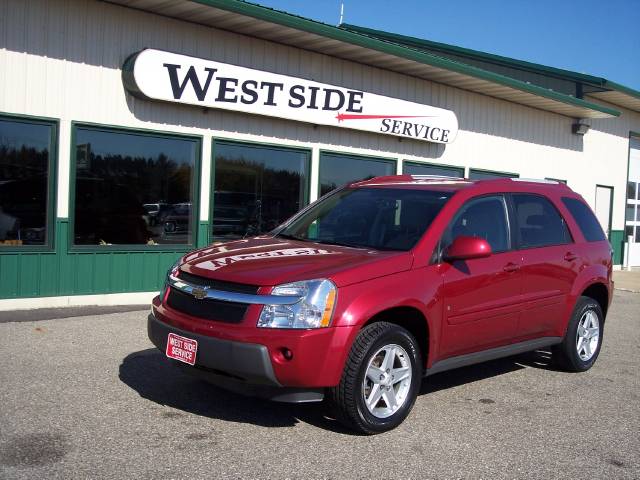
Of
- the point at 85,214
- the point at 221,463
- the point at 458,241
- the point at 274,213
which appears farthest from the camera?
the point at 274,213

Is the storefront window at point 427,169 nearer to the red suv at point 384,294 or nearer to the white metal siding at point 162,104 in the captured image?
the white metal siding at point 162,104

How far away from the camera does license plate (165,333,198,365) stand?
15.8ft

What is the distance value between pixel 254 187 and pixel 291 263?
6.14 metres

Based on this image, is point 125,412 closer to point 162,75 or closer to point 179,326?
point 179,326

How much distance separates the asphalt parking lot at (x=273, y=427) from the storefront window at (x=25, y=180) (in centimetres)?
213

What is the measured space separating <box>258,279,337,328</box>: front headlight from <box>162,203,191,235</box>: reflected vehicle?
19.1ft

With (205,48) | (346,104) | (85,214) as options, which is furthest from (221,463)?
(346,104)

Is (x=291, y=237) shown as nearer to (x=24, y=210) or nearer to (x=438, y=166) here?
(x=24, y=210)

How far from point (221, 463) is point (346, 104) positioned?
8.35 m

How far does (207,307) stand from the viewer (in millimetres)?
4910

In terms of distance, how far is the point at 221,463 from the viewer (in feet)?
14.1

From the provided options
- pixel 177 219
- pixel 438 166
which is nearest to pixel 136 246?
pixel 177 219

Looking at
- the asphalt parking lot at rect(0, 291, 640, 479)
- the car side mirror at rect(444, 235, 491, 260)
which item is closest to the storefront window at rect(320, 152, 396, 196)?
the asphalt parking lot at rect(0, 291, 640, 479)

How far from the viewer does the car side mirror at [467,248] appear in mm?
5285
